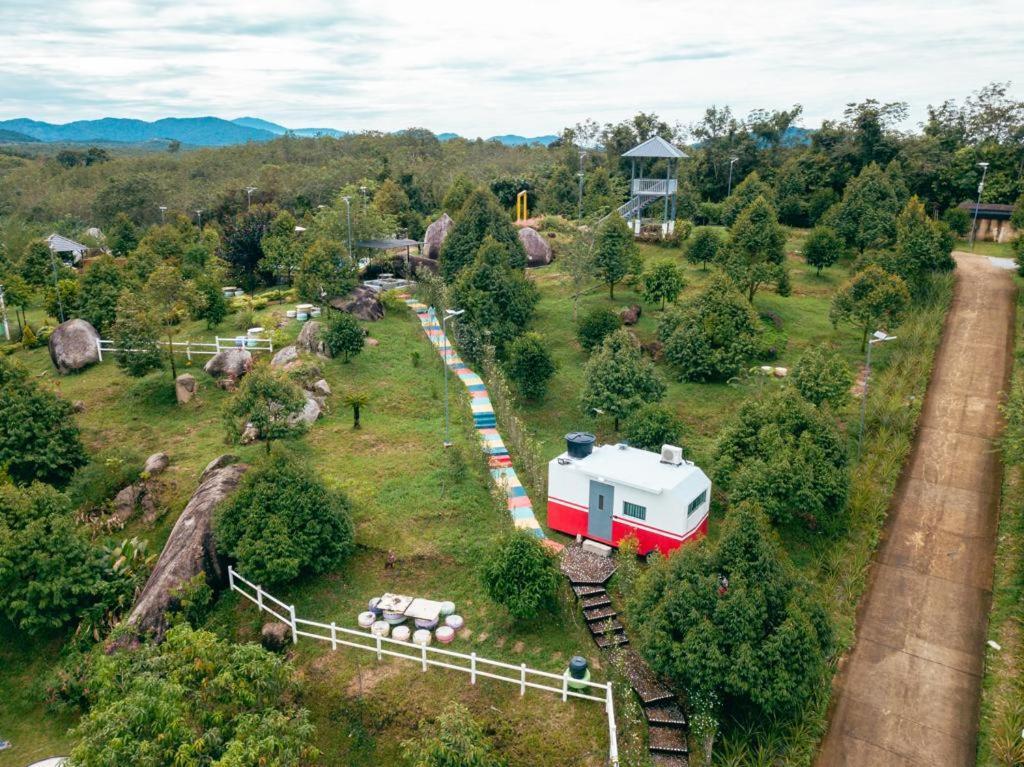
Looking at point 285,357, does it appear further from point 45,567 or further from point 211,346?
point 45,567

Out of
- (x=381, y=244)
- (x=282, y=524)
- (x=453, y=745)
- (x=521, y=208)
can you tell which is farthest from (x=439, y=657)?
(x=521, y=208)

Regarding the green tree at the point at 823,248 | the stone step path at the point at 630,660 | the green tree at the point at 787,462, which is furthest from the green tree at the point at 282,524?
the green tree at the point at 823,248

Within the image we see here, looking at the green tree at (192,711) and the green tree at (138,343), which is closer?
the green tree at (192,711)

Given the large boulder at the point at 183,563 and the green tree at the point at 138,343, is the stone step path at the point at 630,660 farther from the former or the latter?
the green tree at the point at 138,343

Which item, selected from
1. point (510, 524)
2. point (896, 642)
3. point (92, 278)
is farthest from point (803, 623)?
point (92, 278)

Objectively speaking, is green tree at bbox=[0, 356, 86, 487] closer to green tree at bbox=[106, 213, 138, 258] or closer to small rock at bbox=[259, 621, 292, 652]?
small rock at bbox=[259, 621, 292, 652]

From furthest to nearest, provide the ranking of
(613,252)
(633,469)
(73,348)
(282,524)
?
(613,252)
(73,348)
(633,469)
(282,524)

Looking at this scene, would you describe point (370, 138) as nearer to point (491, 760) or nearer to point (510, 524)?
point (510, 524)
